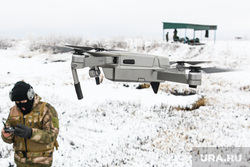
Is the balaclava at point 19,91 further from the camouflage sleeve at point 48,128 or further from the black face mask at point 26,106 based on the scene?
the camouflage sleeve at point 48,128

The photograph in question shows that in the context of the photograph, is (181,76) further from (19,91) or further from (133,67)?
(19,91)

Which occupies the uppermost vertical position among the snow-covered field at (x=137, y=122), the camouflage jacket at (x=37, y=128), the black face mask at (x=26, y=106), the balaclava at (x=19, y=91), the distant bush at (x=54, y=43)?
the distant bush at (x=54, y=43)

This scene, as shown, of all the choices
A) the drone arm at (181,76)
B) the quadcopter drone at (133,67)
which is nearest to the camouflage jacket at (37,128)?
the quadcopter drone at (133,67)

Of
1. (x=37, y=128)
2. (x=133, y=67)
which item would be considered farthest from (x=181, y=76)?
(x=37, y=128)

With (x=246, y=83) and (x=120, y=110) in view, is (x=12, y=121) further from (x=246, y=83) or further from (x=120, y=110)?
(x=246, y=83)

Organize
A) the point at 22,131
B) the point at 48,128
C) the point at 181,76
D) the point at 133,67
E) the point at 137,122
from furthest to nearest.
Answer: the point at 137,122, the point at 48,128, the point at 22,131, the point at 181,76, the point at 133,67

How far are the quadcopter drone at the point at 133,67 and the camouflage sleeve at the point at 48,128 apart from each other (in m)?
1.30

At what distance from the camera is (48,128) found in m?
2.78

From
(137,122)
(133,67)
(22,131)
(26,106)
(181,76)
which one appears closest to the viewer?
(133,67)

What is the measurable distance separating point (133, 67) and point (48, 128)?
177 cm

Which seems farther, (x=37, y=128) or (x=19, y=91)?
(x=37, y=128)

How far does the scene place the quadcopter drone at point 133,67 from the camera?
Answer: 146 cm

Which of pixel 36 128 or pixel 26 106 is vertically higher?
pixel 26 106

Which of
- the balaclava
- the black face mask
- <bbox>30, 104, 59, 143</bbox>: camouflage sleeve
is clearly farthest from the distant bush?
<bbox>30, 104, 59, 143</bbox>: camouflage sleeve
